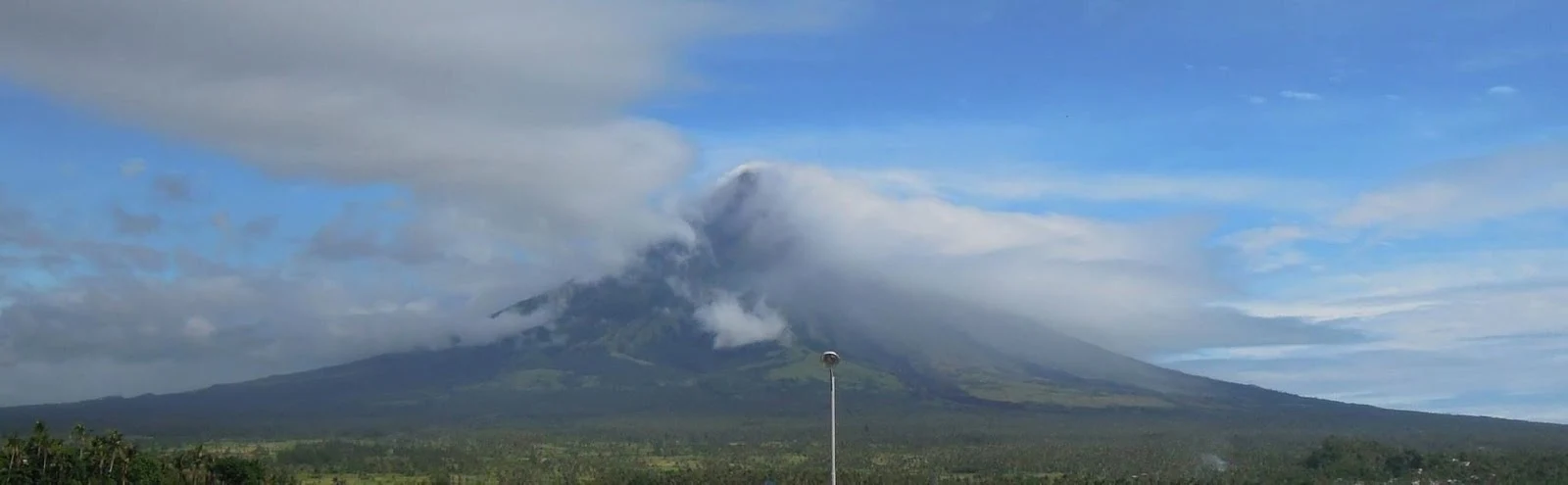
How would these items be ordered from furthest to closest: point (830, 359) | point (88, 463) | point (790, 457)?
point (790, 457), point (88, 463), point (830, 359)

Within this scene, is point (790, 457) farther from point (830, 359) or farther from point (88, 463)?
point (830, 359)

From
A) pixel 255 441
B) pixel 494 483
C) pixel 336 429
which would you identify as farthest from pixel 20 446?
pixel 336 429

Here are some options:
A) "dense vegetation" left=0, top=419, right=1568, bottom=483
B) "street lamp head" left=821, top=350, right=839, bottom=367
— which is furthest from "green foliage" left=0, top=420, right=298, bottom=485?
"street lamp head" left=821, top=350, right=839, bottom=367

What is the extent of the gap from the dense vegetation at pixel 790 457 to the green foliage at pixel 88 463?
4.0 inches

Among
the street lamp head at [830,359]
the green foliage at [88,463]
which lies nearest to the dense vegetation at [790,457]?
the green foliage at [88,463]

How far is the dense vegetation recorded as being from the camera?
83312 millimetres

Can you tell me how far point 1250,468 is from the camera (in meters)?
116

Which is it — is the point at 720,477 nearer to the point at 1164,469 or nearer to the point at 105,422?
the point at 1164,469

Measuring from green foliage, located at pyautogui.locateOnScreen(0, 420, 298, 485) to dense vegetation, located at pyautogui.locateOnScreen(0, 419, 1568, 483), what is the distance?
0.34 ft

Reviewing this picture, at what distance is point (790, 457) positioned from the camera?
458ft

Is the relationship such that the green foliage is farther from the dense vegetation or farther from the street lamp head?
the street lamp head

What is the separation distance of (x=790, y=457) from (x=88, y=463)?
76.0 meters

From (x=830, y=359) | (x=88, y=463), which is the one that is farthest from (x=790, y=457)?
(x=830, y=359)

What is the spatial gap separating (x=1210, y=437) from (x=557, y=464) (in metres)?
73.3
